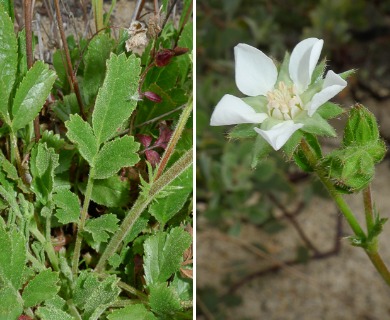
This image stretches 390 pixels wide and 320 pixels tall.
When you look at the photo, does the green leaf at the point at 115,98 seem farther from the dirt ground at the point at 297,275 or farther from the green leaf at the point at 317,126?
the dirt ground at the point at 297,275

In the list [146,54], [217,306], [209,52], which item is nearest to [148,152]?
[146,54]

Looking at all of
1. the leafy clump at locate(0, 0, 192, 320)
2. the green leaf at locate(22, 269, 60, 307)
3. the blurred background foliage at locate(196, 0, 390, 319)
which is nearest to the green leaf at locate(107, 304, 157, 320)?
the leafy clump at locate(0, 0, 192, 320)

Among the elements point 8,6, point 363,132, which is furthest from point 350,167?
point 8,6

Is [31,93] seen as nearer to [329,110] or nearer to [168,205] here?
[168,205]

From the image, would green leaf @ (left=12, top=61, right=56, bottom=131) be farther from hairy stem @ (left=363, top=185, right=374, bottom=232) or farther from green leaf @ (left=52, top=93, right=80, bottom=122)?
hairy stem @ (left=363, top=185, right=374, bottom=232)

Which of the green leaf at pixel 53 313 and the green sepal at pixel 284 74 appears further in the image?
the green sepal at pixel 284 74

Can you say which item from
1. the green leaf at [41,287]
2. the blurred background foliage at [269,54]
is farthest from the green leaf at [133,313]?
the blurred background foliage at [269,54]

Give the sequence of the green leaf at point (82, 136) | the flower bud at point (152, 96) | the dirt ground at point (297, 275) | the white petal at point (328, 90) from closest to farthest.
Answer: the white petal at point (328, 90)
the green leaf at point (82, 136)
the flower bud at point (152, 96)
the dirt ground at point (297, 275)

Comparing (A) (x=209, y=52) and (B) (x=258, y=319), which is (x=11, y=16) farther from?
(B) (x=258, y=319)

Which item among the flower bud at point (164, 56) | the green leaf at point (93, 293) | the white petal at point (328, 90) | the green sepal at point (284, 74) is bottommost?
the green leaf at point (93, 293)
